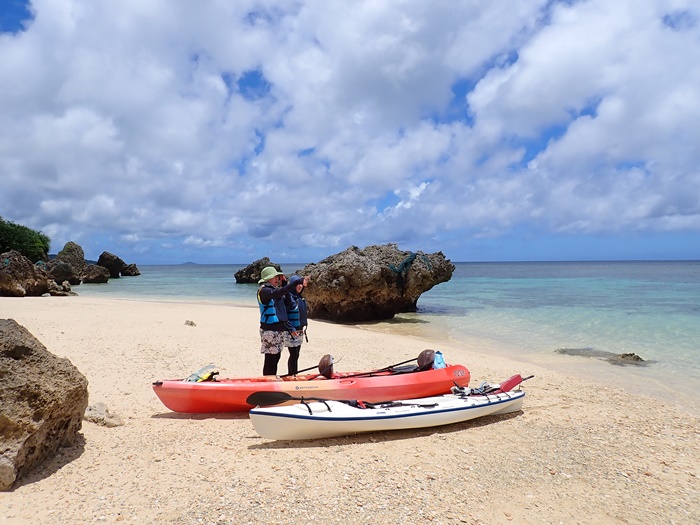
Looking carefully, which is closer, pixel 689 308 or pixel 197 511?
pixel 197 511

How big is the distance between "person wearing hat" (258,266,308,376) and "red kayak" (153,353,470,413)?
48 cm

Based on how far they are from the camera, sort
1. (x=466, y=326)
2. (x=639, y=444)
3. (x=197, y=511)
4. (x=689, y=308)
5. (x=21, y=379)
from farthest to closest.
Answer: (x=689, y=308), (x=466, y=326), (x=639, y=444), (x=21, y=379), (x=197, y=511)

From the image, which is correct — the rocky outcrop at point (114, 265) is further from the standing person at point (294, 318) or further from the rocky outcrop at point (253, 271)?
the standing person at point (294, 318)

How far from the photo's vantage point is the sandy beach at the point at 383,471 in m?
3.78

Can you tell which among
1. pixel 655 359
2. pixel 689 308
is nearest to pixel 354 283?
pixel 655 359

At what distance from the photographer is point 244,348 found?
1087 centimetres

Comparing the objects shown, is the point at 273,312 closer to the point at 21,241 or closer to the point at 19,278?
the point at 19,278

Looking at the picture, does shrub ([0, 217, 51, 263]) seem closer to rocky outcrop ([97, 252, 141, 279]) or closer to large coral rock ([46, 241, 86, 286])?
large coral rock ([46, 241, 86, 286])

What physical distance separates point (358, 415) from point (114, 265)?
2388 inches

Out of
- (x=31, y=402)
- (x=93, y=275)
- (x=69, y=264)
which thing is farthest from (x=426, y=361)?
(x=93, y=275)

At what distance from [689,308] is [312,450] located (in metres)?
22.8

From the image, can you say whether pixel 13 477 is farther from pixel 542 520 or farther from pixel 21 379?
pixel 542 520

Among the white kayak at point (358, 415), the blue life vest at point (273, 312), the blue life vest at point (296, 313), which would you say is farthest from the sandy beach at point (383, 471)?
the blue life vest at point (296, 313)

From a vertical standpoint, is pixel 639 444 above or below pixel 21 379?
below
